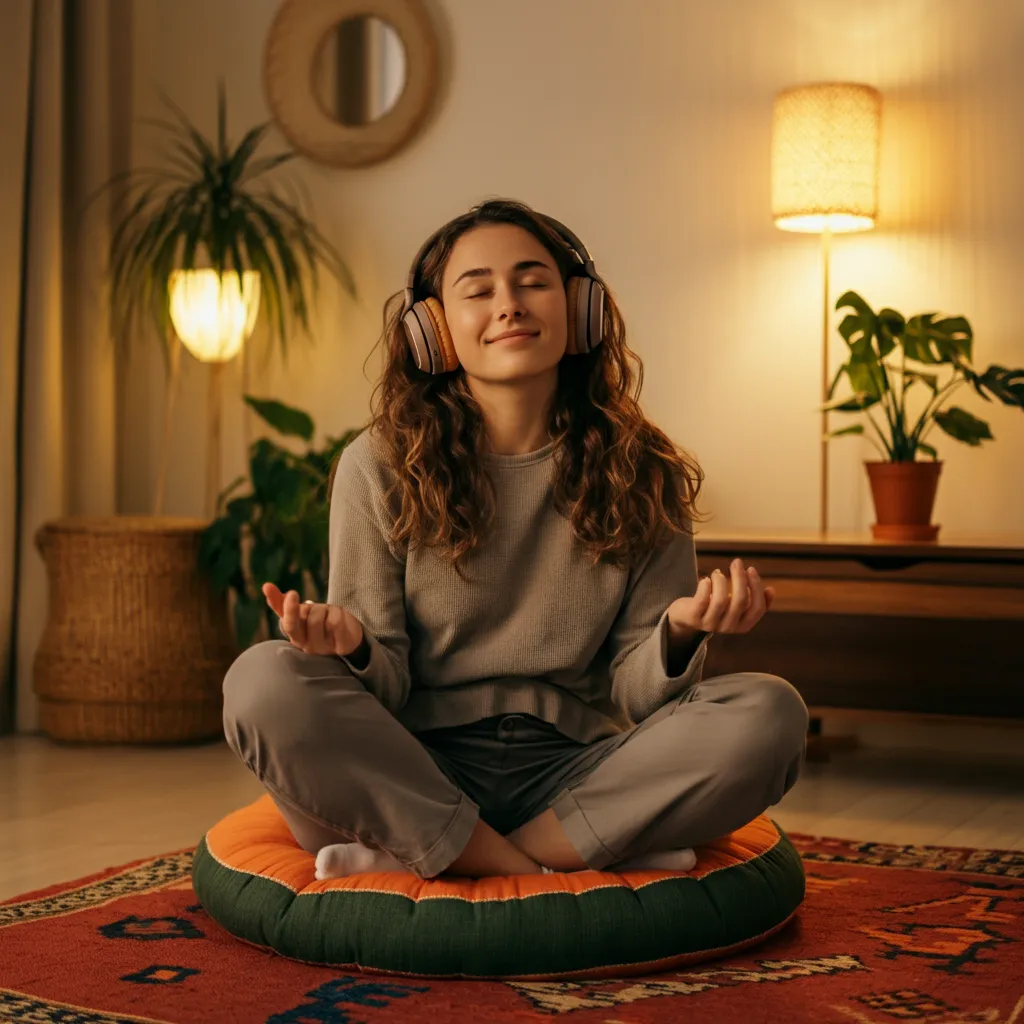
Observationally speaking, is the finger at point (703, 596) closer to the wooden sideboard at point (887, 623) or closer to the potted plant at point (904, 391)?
the wooden sideboard at point (887, 623)

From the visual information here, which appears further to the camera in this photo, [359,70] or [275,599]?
[359,70]

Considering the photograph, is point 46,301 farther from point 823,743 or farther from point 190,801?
point 823,743

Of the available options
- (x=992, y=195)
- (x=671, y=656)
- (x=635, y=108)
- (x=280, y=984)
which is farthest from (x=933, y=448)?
(x=280, y=984)

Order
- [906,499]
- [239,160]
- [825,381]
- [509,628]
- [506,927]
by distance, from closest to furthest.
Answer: [506,927]
[509,628]
[906,499]
[825,381]
[239,160]

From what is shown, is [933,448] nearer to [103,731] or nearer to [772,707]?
[772,707]

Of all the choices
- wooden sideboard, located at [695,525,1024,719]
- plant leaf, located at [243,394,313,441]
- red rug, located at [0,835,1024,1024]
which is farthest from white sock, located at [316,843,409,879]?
plant leaf, located at [243,394,313,441]

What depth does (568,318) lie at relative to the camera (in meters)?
2.08

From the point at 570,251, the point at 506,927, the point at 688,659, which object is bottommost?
the point at 506,927

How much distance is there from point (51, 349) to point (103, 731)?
0.95 meters

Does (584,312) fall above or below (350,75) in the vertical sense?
below

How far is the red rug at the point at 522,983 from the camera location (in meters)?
1.58

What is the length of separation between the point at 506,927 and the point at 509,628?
16.4 inches

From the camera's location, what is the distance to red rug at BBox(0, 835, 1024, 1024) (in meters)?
1.58

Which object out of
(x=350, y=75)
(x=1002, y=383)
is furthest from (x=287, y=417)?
(x=1002, y=383)
